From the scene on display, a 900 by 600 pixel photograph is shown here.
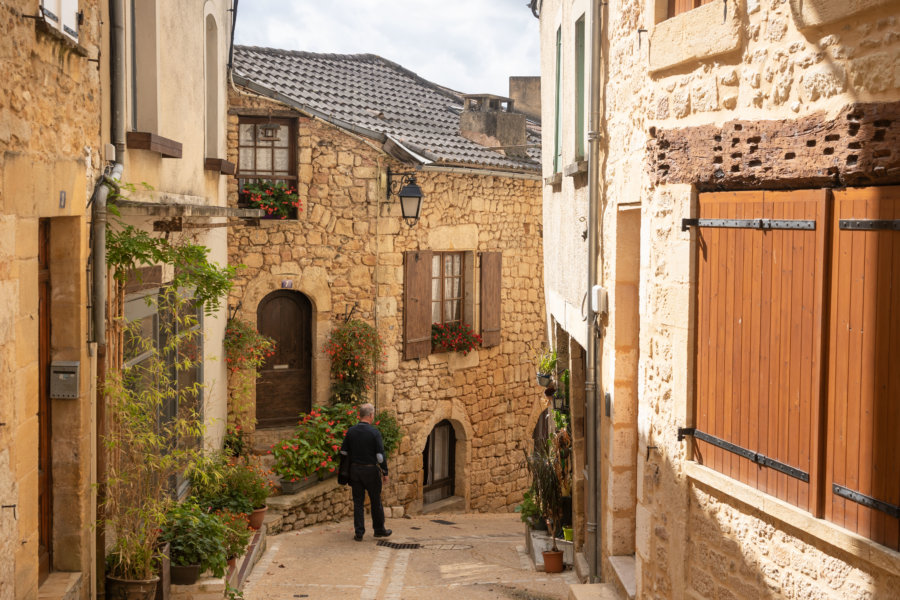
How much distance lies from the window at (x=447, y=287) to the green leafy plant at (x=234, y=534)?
214 inches

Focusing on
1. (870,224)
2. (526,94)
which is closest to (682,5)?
(870,224)

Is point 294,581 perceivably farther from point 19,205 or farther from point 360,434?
point 19,205

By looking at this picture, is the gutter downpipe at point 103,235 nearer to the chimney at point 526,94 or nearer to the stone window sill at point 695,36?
the stone window sill at point 695,36

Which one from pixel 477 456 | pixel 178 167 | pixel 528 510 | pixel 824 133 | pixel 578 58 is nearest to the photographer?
pixel 824 133

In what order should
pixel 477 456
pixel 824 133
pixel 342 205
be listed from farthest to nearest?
pixel 477 456 → pixel 342 205 → pixel 824 133

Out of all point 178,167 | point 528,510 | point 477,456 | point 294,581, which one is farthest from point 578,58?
point 477,456

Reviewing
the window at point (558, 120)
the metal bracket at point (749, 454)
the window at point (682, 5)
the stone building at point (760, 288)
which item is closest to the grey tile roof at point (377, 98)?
the window at point (558, 120)

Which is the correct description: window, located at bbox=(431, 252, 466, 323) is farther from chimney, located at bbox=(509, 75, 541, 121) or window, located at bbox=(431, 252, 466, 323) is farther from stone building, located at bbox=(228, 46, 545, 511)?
chimney, located at bbox=(509, 75, 541, 121)

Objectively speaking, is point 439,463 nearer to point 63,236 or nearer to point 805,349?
point 63,236

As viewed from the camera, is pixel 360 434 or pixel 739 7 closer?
pixel 739 7

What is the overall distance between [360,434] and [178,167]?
327cm

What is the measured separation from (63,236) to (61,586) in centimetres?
191

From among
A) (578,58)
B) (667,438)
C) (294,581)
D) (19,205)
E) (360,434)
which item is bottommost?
(294,581)

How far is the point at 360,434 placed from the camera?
1003cm
